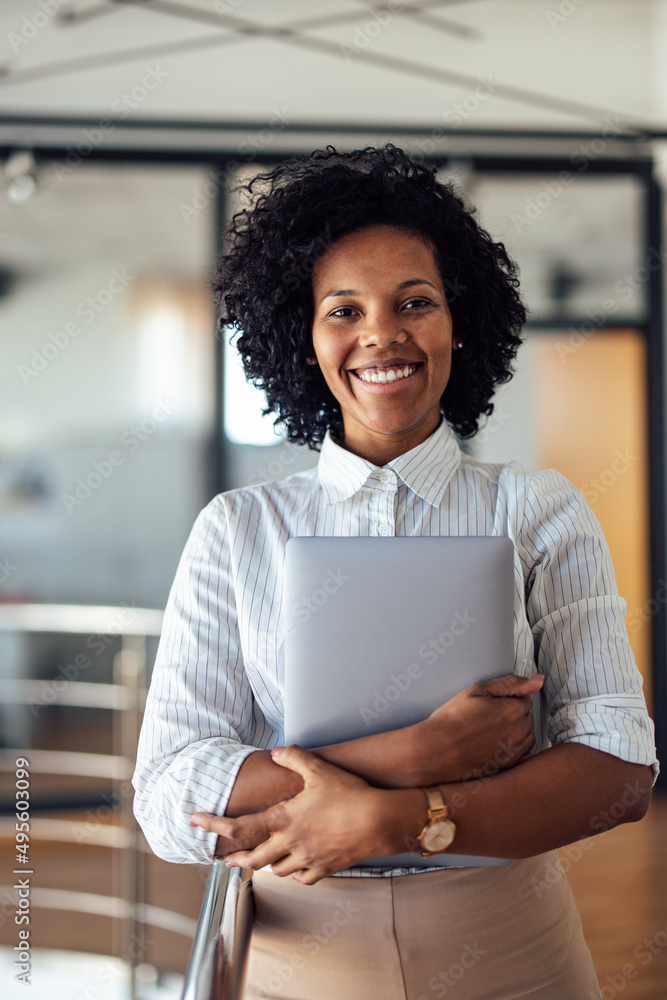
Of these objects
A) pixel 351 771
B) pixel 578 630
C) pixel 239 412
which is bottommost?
pixel 351 771

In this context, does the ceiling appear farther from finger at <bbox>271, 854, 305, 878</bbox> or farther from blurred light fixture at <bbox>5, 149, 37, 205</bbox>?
finger at <bbox>271, 854, 305, 878</bbox>

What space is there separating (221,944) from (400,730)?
29 centimetres

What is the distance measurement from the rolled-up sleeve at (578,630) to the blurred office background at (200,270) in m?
2.73

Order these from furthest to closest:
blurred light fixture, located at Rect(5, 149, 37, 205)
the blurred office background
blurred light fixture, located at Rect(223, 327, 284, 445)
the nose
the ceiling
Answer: blurred light fixture, located at Rect(223, 327, 284, 445) → blurred light fixture, located at Rect(5, 149, 37, 205) → the blurred office background → the ceiling → the nose

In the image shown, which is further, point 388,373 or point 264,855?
point 388,373

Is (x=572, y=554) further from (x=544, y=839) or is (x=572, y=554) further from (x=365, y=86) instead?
(x=365, y=86)

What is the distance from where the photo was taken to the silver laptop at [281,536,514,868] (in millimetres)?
930

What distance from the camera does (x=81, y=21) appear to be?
11.6ft

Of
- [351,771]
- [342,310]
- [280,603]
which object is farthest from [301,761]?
[342,310]

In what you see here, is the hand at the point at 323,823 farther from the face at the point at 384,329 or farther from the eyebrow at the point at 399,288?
the eyebrow at the point at 399,288

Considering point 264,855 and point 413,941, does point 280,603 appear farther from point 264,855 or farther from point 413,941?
point 413,941

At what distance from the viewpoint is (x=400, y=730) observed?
0.93 metres

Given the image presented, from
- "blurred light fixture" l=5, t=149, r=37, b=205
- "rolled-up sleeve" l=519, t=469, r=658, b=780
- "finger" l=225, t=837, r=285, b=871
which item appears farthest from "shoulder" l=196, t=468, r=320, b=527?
"blurred light fixture" l=5, t=149, r=37, b=205

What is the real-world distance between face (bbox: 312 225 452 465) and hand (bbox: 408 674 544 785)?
0.45 m
